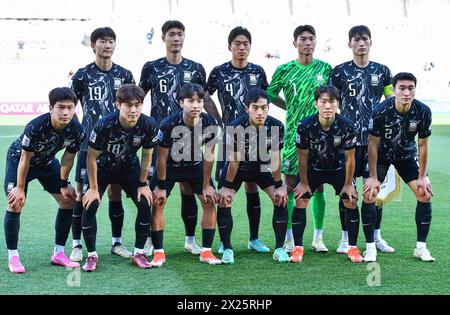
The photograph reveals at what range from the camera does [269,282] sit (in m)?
5.18

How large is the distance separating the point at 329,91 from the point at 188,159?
1.14 meters

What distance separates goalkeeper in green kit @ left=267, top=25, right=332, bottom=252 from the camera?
6.36 m

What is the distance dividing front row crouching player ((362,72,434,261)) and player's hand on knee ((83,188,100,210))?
1.97 m

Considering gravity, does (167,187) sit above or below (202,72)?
below

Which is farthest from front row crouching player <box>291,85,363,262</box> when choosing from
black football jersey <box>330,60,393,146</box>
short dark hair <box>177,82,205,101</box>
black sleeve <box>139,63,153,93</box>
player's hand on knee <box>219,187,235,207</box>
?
black sleeve <box>139,63,153,93</box>

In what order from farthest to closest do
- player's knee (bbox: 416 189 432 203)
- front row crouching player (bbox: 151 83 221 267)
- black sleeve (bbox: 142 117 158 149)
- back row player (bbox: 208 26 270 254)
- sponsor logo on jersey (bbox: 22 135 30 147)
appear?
1. back row player (bbox: 208 26 270 254)
2. player's knee (bbox: 416 189 432 203)
3. front row crouching player (bbox: 151 83 221 267)
4. black sleeve (bbox: 142 117 158 149)
5. sponsor logo on jersey (bbox: 22 135 30 147)

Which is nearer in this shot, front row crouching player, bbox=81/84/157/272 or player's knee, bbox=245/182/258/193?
front row crouching player, bbox=81/84/157/272

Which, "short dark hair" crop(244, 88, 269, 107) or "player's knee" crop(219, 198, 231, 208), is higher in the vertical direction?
"short dark hair" crop(244, 88, 269, 107)

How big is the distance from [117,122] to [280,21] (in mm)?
13617

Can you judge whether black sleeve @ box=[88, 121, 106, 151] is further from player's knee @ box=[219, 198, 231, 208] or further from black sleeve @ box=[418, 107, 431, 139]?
black sleeve @ box=[418, 107, 431, 139]

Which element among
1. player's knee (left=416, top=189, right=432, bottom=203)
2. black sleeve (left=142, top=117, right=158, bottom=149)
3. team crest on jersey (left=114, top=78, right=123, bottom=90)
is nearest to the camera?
black sleeve (left=142, top=117, right=158, bottom=149)

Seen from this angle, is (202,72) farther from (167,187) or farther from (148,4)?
(148,4)

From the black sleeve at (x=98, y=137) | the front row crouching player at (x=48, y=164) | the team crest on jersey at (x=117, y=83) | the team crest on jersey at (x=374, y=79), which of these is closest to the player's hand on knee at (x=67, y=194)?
the front row crouching player at (x=48, y=164)
